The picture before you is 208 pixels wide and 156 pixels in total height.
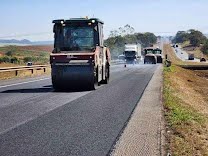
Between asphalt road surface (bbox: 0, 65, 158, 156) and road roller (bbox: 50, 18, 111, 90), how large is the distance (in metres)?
2.41

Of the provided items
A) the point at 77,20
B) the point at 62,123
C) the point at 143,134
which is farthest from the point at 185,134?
the point at 77,20

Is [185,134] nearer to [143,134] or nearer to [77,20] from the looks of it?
[143,134]

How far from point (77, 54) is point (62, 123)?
838 cm

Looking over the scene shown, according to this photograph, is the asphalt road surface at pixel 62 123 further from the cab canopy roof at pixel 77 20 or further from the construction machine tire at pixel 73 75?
the cab canopy roof at pixel 77 20

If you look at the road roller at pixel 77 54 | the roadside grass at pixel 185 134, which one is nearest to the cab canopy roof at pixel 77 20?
the road roller at pixel 77 54

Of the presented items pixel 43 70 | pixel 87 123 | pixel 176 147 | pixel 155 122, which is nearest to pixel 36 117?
pixel 87 123

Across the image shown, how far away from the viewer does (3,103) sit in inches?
529

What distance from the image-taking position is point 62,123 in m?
9.58

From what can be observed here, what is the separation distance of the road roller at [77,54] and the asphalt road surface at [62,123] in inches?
94.8

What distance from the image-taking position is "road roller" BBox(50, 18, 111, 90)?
17.7 metres

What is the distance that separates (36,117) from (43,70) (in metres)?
27.3

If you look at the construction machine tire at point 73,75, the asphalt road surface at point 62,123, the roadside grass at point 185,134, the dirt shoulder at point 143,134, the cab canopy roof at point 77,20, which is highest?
the cab canopy roof at point 77,20

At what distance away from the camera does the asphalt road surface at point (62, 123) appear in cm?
721

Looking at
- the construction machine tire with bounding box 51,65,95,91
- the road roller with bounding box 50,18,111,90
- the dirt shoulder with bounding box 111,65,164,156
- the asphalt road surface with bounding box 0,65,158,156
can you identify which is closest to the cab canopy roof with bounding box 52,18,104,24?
the road roller with bounding box 50,18,111,90
